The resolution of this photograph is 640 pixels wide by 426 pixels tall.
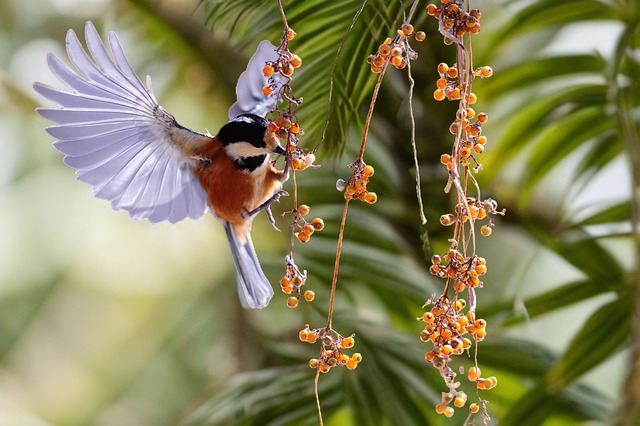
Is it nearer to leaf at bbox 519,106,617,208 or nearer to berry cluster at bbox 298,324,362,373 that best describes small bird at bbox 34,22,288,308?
berry cluster at bbox 298,324,362,373

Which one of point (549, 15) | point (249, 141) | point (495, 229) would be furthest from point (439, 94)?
point (495, 229)

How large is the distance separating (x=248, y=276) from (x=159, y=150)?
120mm

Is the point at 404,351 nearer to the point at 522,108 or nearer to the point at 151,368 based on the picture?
the point at 522,108

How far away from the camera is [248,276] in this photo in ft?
1.98

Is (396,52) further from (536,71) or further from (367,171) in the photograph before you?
(536,71)

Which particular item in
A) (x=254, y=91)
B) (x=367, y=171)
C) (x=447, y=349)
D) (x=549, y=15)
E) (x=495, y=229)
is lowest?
(x=447, y=349)

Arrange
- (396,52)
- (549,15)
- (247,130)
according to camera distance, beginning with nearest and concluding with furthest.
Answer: (396,52) < (247,130) < (549,15)

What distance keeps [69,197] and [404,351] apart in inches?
53.0

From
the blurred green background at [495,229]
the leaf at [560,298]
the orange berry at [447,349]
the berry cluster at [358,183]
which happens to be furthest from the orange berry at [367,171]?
the leaf at [560,298]

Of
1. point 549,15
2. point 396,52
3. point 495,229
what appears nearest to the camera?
point 396,52

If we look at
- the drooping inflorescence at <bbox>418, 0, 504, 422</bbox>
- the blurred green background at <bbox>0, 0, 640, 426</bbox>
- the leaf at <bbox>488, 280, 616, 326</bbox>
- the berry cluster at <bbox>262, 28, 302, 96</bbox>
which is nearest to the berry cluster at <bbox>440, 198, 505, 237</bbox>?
the drooping inflorescence at <bbox>418, 0, 504, 422</bbox>

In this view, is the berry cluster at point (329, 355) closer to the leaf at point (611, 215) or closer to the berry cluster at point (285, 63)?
the berry cluster at point (285, 63)

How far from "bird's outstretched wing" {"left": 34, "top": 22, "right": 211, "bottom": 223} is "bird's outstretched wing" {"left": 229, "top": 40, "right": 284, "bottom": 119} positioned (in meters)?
0.05

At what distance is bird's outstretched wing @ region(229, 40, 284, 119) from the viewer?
1.85 ft
